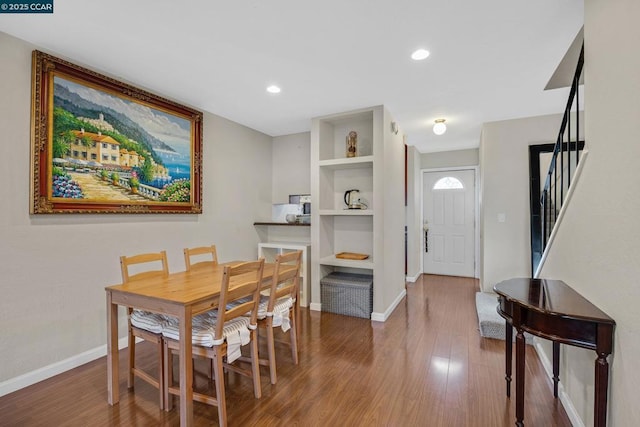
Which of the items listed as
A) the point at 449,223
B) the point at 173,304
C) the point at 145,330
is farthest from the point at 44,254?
the point at 449,223

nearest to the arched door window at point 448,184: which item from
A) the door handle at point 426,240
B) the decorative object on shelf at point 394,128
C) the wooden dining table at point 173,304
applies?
the door handle at point 426,240

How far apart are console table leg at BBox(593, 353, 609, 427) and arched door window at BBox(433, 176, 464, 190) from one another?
477cm

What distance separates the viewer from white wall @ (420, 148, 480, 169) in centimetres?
557

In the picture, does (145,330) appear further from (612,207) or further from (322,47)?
(612,207)

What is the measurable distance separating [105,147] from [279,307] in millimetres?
2067

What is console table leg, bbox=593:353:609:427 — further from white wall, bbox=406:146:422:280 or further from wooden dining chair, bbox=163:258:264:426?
white wall, bbox=406:146:422:280

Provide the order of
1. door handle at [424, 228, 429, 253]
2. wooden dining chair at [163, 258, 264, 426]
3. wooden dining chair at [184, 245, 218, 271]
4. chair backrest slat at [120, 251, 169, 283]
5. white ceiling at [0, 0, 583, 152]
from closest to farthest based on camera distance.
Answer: wooden dining chair at [163, 258, 264, 426] < white ceiling at [0, 0, 583, 152] < chair backrest slat at [120, 251, 169, 283] < wooden dining chair at [184, 245, 218, 271] < door handle at [424, 228, 429, 253]

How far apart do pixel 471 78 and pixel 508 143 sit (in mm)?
1638

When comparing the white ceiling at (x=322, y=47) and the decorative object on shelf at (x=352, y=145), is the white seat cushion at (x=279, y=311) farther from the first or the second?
the decorative object on shelf at (x=352, y=145)

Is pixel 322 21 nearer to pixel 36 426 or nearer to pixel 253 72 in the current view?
pixel 253 72

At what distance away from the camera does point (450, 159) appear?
5.76 m

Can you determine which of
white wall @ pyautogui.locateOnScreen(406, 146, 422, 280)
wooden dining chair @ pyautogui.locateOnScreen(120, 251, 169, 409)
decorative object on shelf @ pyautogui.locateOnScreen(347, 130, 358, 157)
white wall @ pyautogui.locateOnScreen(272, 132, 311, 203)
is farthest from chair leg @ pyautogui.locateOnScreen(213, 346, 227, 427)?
white wall @ pyautogui.locateOnScreen(406, 146, 422, 280)

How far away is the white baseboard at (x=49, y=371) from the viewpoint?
2072 millimetres

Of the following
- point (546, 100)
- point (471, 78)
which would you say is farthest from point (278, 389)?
point (546, 100)
